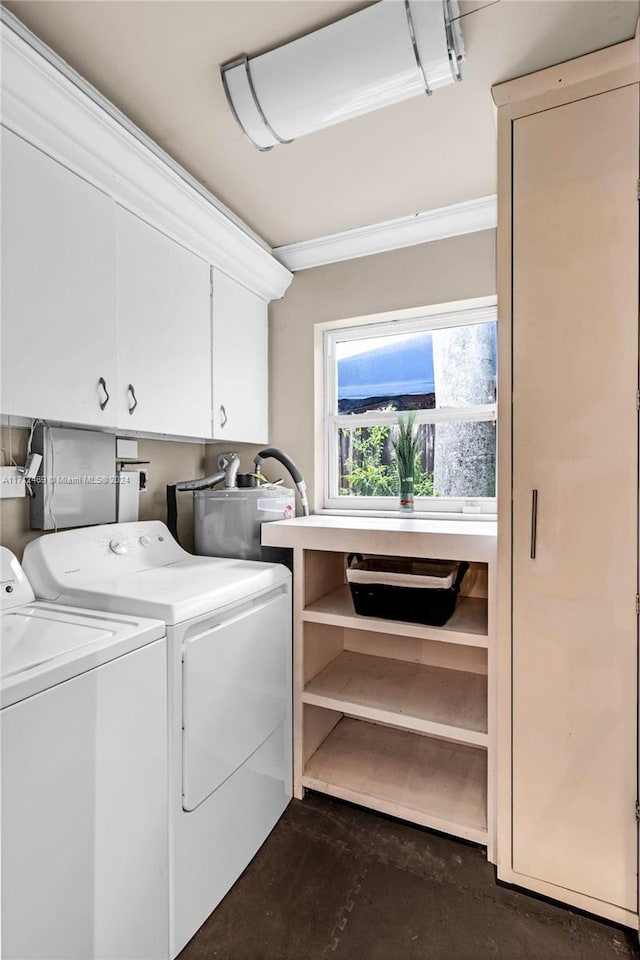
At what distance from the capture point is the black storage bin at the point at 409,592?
1.67 m

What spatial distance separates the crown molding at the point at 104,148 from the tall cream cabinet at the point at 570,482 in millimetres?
1107

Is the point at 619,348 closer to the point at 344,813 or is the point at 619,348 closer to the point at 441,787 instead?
the point at 441,787

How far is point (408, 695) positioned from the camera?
1896 mm

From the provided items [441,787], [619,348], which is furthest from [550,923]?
[619,348]

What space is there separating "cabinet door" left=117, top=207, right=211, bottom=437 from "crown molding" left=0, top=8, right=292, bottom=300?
8cm

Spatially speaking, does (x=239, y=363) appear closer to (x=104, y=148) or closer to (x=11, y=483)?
(x=104, y=148)

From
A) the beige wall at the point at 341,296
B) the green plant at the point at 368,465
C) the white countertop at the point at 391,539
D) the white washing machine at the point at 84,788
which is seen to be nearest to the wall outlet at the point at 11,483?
the white washing machine at the point at 84,788

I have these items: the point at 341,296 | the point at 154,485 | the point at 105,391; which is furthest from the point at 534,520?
the point at 154,485

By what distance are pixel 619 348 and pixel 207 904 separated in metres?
1.94

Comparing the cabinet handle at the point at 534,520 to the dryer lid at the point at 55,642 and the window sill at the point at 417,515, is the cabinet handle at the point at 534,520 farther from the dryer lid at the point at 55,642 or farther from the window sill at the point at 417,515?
the dryer lid at the point at 55,642

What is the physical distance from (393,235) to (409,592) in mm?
1625

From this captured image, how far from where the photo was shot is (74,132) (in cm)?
138

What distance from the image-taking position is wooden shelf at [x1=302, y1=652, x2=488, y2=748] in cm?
169

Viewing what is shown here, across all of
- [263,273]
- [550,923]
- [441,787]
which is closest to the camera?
[550,923]
